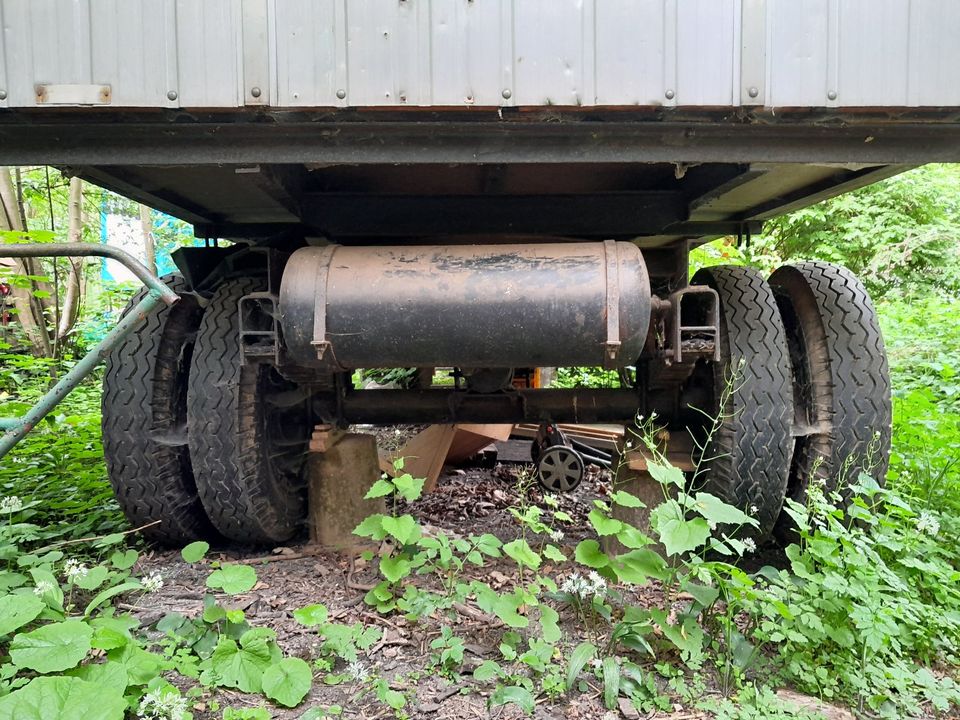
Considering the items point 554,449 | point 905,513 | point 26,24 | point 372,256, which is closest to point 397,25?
point 372,256

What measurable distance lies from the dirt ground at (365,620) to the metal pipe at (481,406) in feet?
2.21

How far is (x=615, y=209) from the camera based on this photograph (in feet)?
9.46

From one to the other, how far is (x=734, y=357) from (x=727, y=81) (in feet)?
3.62

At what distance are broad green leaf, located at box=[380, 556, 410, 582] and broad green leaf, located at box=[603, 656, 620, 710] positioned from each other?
0.81 metres

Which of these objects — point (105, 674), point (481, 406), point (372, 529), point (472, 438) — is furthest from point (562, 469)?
point (105, 674)

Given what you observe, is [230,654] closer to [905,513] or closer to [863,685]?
[863,685]

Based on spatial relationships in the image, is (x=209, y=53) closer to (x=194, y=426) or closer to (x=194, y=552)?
(x=194, y=426)

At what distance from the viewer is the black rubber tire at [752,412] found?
247cm

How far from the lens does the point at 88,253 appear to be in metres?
2.18

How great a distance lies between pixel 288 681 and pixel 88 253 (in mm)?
1622

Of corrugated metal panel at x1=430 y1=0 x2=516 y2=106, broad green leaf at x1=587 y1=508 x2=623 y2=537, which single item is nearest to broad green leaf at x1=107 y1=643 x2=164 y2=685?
broad green leaf at x1=587 y1=508 x2=623 y2=537

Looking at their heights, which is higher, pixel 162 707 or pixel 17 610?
pixel 17 610

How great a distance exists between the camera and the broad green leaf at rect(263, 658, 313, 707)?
1.78 meters

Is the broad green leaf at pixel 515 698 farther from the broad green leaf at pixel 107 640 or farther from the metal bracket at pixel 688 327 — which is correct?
the metal bracket at pixel 688 327
